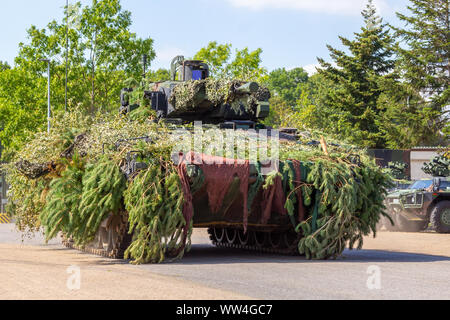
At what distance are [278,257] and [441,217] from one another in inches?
382

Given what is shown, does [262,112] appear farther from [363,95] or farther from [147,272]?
[363,95]

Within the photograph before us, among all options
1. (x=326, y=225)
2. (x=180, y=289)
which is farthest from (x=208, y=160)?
(x=180, y=289)

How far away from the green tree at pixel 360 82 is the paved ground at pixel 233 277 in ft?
87.2

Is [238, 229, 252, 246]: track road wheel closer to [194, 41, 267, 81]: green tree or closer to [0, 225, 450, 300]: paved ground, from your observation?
[0, 225, 450, 300]: paved ground

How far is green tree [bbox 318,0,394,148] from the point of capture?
4044cm

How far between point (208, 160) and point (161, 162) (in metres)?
0.77

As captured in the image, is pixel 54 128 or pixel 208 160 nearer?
pixel 208 160

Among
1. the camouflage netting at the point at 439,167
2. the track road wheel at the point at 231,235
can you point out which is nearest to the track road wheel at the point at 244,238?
the track road wheel at the point at 231,235

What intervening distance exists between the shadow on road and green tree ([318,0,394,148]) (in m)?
26.0

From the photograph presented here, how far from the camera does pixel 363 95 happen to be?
4069cm

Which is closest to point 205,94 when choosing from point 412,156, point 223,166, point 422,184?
point 223,166

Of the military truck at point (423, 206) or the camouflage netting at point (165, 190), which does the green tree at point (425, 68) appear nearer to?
the military truck at point (423, 206)

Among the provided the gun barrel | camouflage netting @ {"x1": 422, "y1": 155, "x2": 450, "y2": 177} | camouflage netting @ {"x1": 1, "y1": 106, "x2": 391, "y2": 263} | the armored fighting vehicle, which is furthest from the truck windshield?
the gun barrel

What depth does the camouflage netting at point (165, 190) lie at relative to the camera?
11414 millimetres
